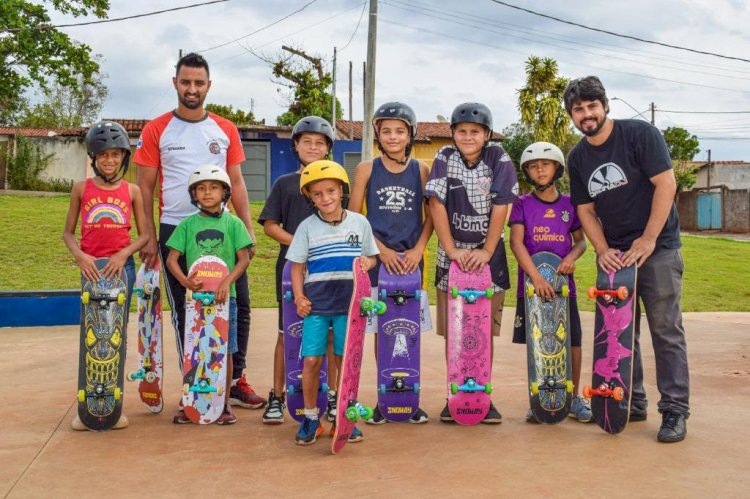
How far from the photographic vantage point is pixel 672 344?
423 centimetres

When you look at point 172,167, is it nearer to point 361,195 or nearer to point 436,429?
point 361,195

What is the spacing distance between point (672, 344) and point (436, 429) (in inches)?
56.6

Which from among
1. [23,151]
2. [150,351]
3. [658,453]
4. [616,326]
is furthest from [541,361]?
[23,151]

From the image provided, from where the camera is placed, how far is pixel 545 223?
4660 mm

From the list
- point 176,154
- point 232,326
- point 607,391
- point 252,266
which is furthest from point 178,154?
point 252,266

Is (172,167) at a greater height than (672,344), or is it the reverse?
(172,167)

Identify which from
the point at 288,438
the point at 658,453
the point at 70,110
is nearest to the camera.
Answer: the point at 658,453

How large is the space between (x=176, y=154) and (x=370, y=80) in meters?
10.2

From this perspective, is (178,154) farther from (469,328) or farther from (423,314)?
(469,328)

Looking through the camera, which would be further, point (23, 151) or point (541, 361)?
point (23, 151)

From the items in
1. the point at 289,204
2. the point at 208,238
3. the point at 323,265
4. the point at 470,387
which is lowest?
the point at 470,387

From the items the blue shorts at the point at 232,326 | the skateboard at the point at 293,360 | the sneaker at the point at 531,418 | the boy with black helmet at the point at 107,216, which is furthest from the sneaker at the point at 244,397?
the sneaker at the point at 531,418

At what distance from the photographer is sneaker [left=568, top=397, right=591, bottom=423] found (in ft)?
14.9

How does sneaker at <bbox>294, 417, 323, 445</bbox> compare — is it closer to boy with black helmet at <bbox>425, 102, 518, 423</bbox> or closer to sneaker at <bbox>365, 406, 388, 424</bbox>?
sneaker at <bbox>365, 406, 388, 424</bbox>
